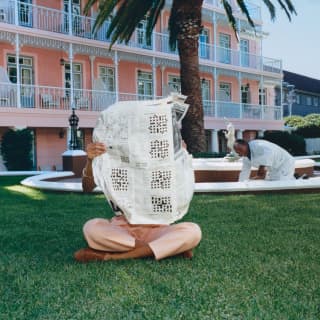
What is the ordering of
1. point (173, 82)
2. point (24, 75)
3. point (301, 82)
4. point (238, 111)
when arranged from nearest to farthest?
point (24, 75)
point (173, 82)
point (238, 111)
point (301, 82)

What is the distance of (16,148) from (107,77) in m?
7.01

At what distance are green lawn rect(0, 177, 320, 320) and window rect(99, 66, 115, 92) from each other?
17.7 m

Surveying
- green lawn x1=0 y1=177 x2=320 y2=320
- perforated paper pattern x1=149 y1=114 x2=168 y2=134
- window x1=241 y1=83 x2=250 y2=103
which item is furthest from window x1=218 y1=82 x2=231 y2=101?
perforated paper pattern x1=149 y1=114 x2=168 y2=134

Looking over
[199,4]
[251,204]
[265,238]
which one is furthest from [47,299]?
[199,4]

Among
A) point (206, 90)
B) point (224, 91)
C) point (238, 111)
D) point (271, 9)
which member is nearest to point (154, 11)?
point (271, 9)

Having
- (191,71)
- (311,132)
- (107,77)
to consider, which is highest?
(107,77)

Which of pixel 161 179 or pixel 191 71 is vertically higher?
pixel 191 71

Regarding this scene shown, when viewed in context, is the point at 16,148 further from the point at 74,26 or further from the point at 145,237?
the point at 145,237

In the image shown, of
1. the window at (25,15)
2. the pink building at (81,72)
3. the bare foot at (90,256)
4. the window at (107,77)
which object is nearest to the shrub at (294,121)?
the pink building at (81,72)

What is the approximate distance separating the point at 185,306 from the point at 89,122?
714 inches

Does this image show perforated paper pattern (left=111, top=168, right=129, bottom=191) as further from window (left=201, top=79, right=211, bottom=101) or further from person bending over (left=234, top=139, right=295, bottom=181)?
window (left=201, top=79, right=211, bottom=101)

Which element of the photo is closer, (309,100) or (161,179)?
(161,179)

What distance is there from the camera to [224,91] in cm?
2983

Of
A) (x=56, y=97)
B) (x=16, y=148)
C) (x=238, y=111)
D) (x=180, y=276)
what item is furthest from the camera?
(x=238, y=111)
